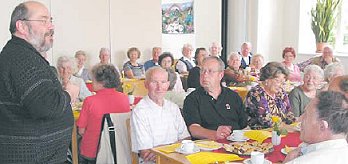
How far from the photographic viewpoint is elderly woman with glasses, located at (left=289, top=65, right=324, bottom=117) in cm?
418

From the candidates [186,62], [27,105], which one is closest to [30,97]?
[27,105]

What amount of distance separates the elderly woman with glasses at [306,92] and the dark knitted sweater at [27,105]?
2617 millimetres

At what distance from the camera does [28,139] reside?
2.14m

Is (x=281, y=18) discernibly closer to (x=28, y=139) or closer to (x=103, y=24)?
(x=103, y=24)

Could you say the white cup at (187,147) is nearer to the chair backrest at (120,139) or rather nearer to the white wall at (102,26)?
the chair backrest at (120,139)

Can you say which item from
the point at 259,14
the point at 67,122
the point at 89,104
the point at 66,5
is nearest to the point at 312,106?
the point at 67,122

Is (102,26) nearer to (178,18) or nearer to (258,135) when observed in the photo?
(178,18)

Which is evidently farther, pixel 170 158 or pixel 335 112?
pixel 170 158

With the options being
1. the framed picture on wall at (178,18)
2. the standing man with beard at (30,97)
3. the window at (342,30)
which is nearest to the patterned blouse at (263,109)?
the standing man with beard at (30,97)

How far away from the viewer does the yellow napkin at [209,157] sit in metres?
2.40

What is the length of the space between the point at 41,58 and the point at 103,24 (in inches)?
222

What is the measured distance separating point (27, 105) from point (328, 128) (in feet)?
4.50

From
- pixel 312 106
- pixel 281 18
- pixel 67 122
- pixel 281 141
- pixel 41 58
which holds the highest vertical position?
pixel 281 18

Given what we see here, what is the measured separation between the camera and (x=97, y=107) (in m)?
3.67
